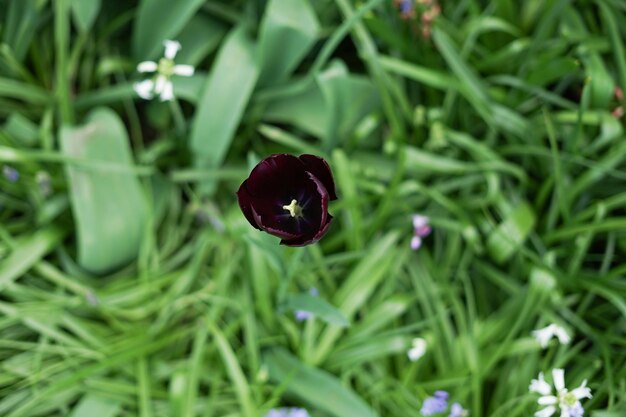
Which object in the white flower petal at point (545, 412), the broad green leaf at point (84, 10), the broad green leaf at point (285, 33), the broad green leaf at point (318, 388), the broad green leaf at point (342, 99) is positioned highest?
the broad green leaf at point (84, 10)

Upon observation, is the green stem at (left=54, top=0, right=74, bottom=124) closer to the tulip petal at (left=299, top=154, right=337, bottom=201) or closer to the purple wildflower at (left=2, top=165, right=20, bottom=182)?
the purple wildflower at (left=2, top=165, right=20, bottom=182)

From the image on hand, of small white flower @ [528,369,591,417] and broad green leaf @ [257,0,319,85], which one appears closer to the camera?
small white flower @ [528,369,591,417]

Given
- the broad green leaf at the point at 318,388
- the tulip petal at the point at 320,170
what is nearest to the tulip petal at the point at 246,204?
the tulip petal at the point at 320,170

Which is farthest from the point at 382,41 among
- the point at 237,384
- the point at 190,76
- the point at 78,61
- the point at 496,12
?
the point at 237,384

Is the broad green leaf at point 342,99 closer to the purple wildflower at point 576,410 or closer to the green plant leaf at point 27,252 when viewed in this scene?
the green plant leaf at point 27,252

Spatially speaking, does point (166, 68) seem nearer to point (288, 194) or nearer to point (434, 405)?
point (288, 194)

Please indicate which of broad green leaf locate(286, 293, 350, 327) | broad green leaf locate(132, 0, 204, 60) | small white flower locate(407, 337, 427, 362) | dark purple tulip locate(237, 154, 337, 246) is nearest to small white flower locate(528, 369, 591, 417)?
small white flower locate(407, 337, 427, 362)
